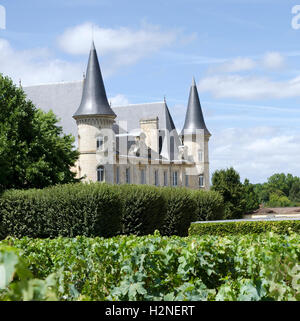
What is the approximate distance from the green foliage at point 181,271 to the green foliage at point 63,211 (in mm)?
17744

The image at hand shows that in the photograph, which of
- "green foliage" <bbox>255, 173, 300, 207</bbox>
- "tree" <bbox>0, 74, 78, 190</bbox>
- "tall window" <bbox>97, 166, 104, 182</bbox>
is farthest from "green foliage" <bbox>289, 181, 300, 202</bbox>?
"tree" <bbox>0, 74, 78, 190</bbox>

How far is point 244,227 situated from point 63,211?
8963 millimetres

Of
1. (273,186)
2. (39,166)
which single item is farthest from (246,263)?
(273,186)

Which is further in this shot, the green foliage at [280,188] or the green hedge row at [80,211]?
the green foliage at [280,188]

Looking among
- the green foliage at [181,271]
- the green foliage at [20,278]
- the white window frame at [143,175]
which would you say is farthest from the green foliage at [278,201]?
the green foliage at [20,278]

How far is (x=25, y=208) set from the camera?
88.3 feet

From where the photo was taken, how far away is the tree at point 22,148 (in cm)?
3159

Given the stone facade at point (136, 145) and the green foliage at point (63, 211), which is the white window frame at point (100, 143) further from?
the green foliage at point (63, 211)

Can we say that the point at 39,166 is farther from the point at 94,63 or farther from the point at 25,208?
the point at 94,63

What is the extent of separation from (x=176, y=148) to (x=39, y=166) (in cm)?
3448

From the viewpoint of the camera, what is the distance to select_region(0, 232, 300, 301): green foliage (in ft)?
14.9

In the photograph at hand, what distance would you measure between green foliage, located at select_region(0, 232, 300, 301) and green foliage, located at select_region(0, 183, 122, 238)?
17744mm

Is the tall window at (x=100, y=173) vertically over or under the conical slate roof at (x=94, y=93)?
under
